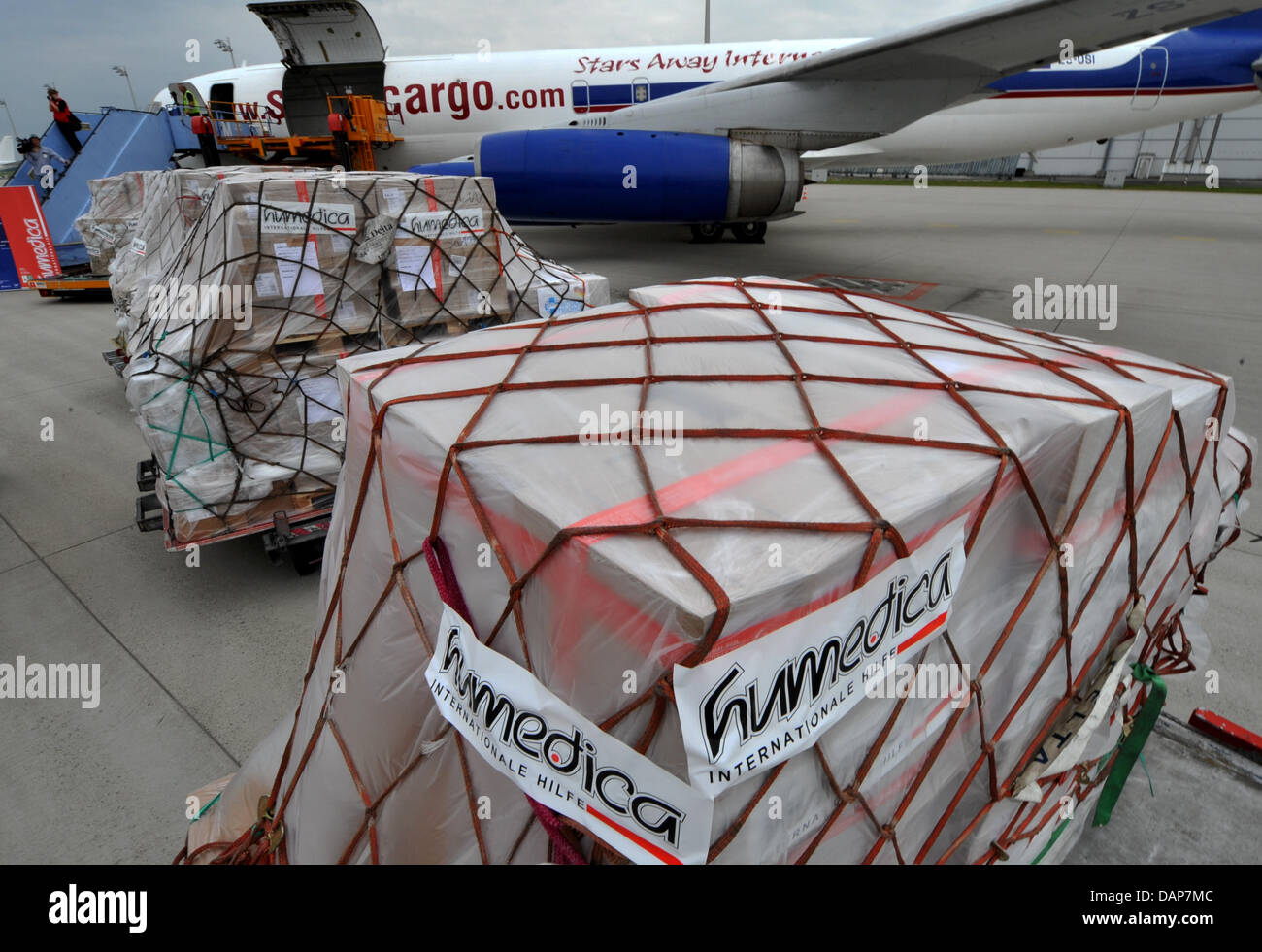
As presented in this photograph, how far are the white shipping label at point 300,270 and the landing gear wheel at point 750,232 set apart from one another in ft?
43.1

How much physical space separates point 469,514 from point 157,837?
2781 millimetres

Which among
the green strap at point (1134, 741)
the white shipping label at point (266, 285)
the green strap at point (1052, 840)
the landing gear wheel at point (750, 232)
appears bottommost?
the green strap at point (1052, 840)

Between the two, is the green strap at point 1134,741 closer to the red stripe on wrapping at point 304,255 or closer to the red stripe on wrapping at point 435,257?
the red stripe on wrapping at point 435,257

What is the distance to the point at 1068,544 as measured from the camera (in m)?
2.02

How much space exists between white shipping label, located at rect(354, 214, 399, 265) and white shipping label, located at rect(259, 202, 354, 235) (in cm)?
12

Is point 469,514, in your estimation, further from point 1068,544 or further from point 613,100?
point 613,100

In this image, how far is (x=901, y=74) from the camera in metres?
10.5

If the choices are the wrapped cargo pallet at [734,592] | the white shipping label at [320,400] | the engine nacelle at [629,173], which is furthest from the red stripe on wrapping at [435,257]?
the engine nacelle at [629,173]

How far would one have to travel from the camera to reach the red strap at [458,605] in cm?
162

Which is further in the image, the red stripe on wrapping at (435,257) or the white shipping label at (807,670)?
the red stripe on wrapping at (435,257)

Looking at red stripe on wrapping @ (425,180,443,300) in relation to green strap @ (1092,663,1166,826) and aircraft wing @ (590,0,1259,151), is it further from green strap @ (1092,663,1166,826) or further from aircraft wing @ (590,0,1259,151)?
aircraft wing @ (590,0,1259,151)

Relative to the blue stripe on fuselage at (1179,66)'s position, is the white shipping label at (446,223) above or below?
below

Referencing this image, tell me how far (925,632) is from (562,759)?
3.24 ft

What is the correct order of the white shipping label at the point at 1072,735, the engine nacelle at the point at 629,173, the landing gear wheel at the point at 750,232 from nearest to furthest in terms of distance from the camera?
the white shipping label at the point at 1072,735 → the engine nacelle at the point at 629,173 → the landing gear wheel at the point at 750,232
